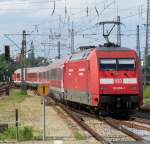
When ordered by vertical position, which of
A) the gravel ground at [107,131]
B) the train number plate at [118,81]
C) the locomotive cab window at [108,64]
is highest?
the locomotive cab window at [108,64]

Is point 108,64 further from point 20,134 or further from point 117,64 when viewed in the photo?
point 20,134

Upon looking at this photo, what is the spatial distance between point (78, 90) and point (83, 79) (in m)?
1.46

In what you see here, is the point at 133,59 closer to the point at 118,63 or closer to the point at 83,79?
the point at 118,63

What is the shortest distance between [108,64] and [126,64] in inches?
32.3

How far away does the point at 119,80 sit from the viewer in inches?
1090

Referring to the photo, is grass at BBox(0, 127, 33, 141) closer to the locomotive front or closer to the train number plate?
the locomotive front

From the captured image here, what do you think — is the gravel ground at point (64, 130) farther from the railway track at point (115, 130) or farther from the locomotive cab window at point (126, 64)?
the locomotive cab window at point (126, 64)

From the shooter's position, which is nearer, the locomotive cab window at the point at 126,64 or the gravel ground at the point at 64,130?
the gravel ground at the point at 64,130

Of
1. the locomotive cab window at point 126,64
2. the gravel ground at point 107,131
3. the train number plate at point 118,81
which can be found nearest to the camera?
the gravel ground at point 107,131

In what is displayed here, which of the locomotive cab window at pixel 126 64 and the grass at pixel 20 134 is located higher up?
the locomotive cab window at pixel 126 64

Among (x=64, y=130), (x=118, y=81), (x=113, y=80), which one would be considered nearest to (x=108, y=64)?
(x=113, y=80)

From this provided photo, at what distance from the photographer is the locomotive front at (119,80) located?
27.5 metres

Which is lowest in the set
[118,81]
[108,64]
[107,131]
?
[107,131]

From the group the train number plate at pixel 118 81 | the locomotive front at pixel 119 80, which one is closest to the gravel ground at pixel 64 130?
the locomotive front at pixel 119 80
